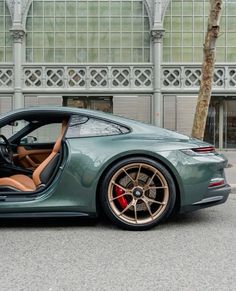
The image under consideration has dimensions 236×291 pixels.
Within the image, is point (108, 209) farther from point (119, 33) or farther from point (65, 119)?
point (119, 33)

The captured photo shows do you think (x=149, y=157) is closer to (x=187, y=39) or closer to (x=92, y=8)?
(x=187, y=39)

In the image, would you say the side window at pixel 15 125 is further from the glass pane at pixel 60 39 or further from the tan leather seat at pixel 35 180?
the glass pane at pixel 60 39

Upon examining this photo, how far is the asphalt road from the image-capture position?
3281mm

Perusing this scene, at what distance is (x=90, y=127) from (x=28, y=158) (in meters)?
1.53

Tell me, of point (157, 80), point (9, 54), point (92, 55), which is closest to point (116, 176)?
point (157, 80)

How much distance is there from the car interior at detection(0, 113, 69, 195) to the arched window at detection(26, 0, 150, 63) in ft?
40.6

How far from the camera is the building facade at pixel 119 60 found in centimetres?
1816

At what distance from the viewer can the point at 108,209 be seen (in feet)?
15.6

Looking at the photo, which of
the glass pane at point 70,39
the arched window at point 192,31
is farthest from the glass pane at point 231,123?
the glass pane at point 70,39

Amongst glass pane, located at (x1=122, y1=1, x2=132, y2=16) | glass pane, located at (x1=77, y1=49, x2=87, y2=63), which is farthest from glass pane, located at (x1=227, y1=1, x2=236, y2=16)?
glass pane, located at (x1=77, y1=49, x2=87, y2=63)

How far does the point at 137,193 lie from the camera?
4.82 m

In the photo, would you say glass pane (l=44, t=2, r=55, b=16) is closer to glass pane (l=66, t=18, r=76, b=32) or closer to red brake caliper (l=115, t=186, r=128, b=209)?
glass pane (l=66, t=18, r=76, b=32)

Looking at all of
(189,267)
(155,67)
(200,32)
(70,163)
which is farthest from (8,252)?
(200,32)

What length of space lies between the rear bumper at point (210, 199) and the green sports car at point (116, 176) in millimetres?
12
